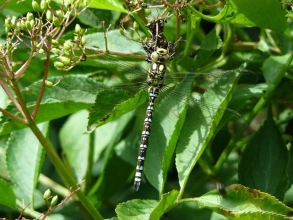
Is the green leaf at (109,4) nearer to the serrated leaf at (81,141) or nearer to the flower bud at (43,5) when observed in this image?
the flower bud at (43,5)

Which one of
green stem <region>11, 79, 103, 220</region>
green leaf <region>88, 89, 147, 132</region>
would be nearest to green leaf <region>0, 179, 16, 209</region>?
green stem <region>11, 79, 103, 220</region>

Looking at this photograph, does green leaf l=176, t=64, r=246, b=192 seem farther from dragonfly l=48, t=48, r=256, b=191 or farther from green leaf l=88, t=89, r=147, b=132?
green leaf l=88, t=89, r=147, b=132

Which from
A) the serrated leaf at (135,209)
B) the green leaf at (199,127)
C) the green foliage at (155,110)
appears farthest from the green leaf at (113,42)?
the serrated leaf at (135,209)

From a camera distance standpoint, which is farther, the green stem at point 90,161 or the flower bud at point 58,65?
the green stem at point 90,161

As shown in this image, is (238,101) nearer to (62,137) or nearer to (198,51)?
(198,51)

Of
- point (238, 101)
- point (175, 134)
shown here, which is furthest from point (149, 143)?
point (238, 101)
